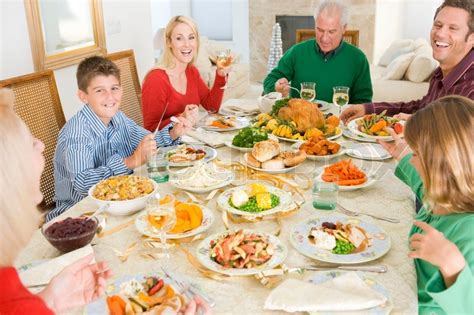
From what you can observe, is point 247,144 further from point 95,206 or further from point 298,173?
point 95,206

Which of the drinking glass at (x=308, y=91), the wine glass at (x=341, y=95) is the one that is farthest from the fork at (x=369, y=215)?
the drinking glass at (x=308, y=91)

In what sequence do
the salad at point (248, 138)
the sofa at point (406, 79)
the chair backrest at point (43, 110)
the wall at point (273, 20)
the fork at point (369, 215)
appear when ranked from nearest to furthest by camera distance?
the fork at point (369, 215) → the salad at point (248, 138) → the chair backrest at point (43, 110) → the sofa at point (406, 79) → the wall at point (273, 20)

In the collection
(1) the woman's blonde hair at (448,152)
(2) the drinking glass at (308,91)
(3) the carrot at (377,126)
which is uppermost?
(1) the woman's blonde hair at (448,152)

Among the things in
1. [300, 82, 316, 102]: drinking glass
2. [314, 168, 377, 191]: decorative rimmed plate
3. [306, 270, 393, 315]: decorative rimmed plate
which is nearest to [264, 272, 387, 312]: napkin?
[306, 270, 393, 315]: decorative rimmed plate

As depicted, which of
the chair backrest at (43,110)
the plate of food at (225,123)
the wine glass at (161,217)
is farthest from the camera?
the plate of food at (225,123)

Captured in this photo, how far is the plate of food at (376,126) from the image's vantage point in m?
2.23

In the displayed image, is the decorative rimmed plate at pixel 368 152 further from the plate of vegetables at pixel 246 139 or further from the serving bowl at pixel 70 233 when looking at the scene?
the serving bowl at pixel 70 233

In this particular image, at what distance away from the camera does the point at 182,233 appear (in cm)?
138

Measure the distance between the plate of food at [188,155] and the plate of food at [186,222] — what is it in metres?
0.45

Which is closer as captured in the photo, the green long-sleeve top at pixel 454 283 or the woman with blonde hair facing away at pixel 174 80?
the green long-sleeve top at pixel 454 283

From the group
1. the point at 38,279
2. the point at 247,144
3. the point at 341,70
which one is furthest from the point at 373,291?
the point at 341,70

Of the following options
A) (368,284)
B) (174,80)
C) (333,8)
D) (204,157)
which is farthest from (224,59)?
(368,284)

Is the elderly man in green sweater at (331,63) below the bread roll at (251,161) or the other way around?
the other way around

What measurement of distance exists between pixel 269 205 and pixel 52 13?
2.82m
